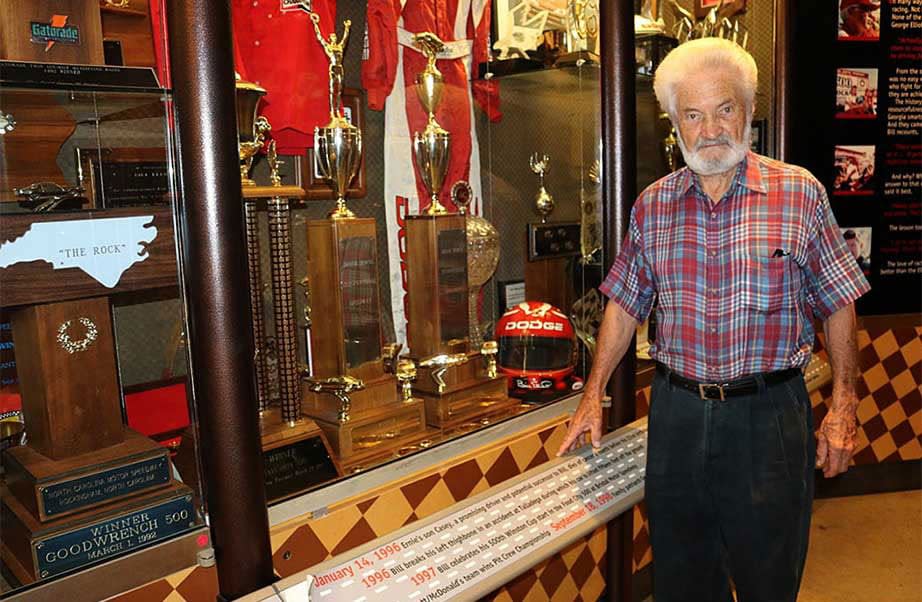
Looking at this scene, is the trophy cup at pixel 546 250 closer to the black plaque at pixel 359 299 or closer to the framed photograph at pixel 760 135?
the black plaque at pixel 359 299

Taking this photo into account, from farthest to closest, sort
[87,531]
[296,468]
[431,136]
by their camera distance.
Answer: [431,136]
[296,468]
[87,531]

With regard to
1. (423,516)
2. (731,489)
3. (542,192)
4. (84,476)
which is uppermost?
(542,192)

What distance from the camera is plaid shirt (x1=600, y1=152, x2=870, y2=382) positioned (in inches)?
Result: 65.8

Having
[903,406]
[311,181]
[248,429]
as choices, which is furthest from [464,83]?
[903,406]

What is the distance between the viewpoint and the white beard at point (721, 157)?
1.69m

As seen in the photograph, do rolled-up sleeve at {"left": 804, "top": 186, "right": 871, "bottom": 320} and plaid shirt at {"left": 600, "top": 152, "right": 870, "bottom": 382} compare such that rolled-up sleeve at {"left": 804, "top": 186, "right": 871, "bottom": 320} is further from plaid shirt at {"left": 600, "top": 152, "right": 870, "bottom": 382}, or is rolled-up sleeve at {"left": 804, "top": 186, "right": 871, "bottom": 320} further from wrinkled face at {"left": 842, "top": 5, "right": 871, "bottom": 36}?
wrinkled face at {"left": 842, "top": 5, "right": 871, "bottom": 36}

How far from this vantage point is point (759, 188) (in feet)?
5.51

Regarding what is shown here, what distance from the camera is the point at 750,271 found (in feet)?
5.50

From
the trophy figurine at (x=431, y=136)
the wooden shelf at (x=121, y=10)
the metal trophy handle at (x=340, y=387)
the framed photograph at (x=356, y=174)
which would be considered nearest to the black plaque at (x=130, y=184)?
the wooden shelf at (x=121, y=10)

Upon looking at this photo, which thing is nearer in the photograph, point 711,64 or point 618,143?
point 711,64

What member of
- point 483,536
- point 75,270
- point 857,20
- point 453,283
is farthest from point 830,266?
point 857,20

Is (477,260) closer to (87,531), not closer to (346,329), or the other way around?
(346,329)

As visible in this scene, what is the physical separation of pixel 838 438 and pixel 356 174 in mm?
1472

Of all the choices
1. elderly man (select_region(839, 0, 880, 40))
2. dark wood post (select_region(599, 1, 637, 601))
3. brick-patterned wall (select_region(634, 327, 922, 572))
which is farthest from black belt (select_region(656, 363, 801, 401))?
elderly man (select_region(839, 0, 880, 40))
